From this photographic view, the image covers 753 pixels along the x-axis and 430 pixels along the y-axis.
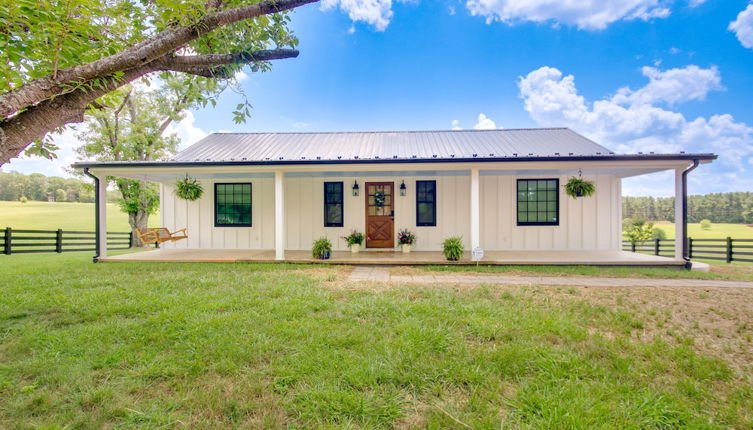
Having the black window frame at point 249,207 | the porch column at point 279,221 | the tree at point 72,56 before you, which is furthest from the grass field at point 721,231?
the tree at point 72,56

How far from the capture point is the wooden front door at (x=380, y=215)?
884 cm

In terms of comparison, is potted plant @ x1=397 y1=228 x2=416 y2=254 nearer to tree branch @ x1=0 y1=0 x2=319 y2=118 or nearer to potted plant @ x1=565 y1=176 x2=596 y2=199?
potted plant @ x1=565 y1=176 x2=596 y2=199

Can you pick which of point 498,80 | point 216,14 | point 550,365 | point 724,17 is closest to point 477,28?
point 498,80

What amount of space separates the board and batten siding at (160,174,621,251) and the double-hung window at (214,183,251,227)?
181mm

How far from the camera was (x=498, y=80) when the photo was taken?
14.7m

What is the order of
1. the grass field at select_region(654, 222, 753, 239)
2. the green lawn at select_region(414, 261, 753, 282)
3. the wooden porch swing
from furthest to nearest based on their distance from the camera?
the grass field at select_region(654, 222, 753, 239), the wooden porch swing, the green lawn at select_region(414, 261, 753, 282)

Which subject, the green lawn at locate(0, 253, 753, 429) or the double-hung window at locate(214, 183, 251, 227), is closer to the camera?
the green lawn at locate(0, 253, 753, 429)

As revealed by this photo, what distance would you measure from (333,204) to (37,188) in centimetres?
3560

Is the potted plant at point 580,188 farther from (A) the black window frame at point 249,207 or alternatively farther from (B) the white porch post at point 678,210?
(A) the black window frame at point 249,207

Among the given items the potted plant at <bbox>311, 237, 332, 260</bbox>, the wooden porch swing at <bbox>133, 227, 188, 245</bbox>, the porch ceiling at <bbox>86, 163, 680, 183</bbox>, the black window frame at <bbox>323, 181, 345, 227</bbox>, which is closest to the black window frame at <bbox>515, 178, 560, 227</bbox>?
the porch ceiling at <bbox>86, 163, 680, 183</bbox>

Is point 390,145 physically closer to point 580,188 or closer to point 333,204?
point 333,204

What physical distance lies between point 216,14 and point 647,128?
25855mm

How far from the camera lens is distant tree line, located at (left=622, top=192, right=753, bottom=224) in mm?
17594

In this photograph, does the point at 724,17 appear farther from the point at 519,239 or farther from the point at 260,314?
the point at 260,314
